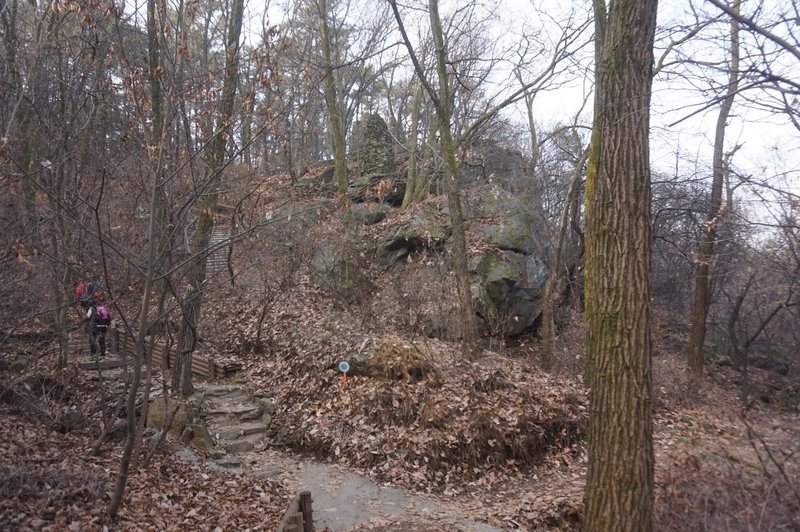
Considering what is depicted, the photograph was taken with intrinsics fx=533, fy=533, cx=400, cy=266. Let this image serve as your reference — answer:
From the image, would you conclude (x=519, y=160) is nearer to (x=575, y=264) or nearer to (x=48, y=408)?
(x=575, y=264)

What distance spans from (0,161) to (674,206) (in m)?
13.6

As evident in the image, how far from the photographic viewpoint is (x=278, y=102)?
5.69m

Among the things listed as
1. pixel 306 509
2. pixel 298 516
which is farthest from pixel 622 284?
pixel 306 509

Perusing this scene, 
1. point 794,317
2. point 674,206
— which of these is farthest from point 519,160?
point 794,317

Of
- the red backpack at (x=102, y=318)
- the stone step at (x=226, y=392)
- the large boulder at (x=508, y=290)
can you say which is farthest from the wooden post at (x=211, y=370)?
the large boulder at (x=508, y=290)

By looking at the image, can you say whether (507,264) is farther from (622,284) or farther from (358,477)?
(622,284)

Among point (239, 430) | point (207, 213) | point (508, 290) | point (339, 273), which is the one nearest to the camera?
point (207, 213)

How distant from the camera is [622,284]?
4266 millimetres

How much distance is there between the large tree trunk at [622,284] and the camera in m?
4.10

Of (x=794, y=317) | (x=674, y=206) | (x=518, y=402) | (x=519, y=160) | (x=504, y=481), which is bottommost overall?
(x=504, y=481)

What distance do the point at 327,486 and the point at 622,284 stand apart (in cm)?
499

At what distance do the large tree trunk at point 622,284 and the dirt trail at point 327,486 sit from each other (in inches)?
91.8

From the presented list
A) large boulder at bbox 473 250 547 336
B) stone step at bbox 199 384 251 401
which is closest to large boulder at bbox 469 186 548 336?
large boulder at bbox 473 250 547 336

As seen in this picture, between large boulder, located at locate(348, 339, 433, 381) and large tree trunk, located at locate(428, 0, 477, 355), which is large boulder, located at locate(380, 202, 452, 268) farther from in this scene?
large boulder, located at locate(348, 339, 433, 381)
